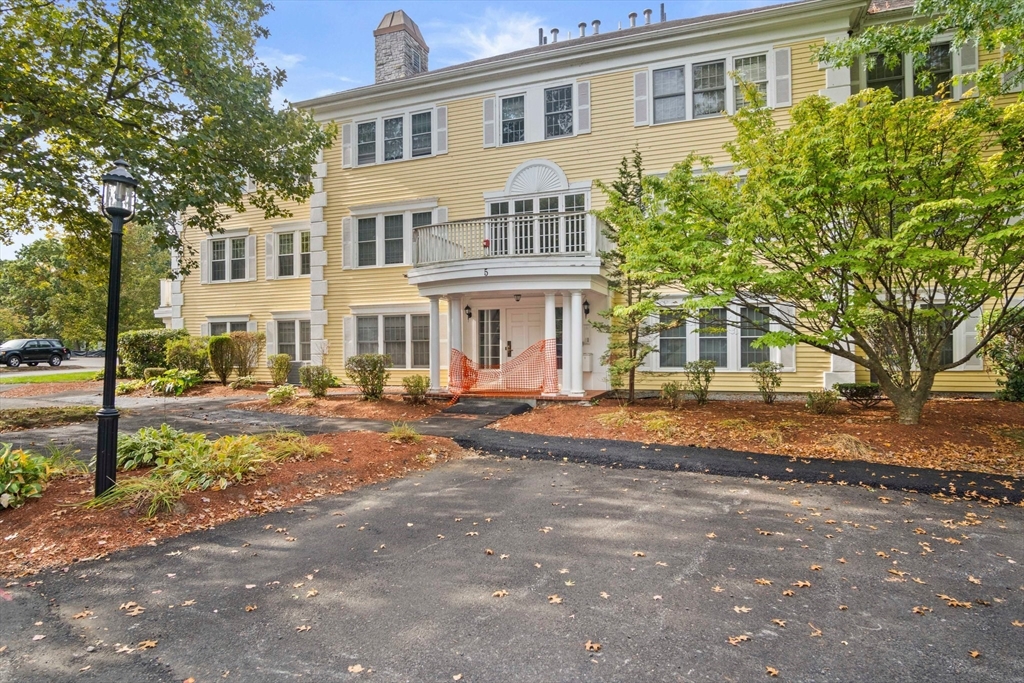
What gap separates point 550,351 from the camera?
12336 millimetres

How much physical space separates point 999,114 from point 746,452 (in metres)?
6.17

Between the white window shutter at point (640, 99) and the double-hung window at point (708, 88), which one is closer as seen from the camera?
the double-hung window at point (708, 88)

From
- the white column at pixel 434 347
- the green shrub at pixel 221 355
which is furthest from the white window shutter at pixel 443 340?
the green shrub at pixel 221 355

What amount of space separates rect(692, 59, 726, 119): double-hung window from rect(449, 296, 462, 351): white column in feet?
25.5

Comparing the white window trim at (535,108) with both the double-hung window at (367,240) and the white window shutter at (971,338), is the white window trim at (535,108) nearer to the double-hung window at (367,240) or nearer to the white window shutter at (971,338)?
the double-hung window at (367,240)

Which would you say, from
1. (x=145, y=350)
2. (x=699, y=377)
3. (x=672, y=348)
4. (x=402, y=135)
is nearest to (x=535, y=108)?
(x=402, y=135)

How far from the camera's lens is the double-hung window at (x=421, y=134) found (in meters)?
16.1

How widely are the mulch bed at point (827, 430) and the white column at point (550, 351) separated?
0.95m

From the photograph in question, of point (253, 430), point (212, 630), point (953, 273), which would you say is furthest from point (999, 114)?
point (253, 430)

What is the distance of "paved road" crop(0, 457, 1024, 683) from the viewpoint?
8.93ft

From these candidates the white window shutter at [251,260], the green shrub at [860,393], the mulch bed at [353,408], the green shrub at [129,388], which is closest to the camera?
the green shrub at [860,393]

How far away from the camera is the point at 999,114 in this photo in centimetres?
766

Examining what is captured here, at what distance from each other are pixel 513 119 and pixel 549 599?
1425 cm

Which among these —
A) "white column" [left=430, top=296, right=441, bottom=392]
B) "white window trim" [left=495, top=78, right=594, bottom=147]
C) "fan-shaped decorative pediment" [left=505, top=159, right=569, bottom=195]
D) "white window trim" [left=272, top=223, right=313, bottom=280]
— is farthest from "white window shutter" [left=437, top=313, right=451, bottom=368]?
"white window trim" [left=272, top=223, right=313, bottom=280]
